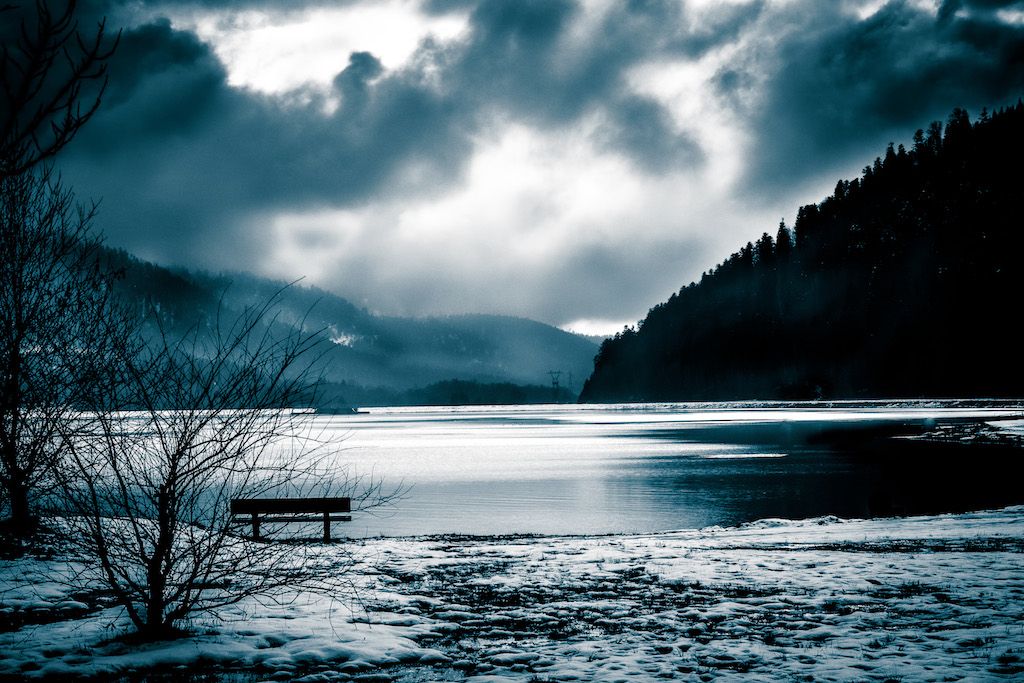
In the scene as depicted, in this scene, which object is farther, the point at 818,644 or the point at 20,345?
the point at 20,345

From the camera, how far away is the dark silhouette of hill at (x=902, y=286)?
429ft

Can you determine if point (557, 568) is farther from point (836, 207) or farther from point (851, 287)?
point (836, 207)

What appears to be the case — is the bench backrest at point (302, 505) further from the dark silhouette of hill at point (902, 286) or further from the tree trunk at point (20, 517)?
the dark silhouette of hill at point (902, 286)

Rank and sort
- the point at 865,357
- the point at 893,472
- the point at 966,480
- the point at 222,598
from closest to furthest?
the point at 222,598, the point at 966,480, the point at 893,472, the point at 865,357

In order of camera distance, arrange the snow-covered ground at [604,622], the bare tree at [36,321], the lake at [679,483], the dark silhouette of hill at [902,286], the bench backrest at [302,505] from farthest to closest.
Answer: the dark silhouette of hill at [902,286]
the lake at [679,483]
the bench backrest at [302,505]
the bare tree at [36,321]
the snow-covered ground at [604,622]

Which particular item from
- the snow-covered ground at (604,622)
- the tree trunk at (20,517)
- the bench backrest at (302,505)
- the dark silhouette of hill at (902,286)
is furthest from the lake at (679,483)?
the dark silhouette of hill at (902,286)

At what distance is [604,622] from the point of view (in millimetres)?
9203

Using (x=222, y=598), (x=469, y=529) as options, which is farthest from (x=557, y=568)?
(x=469, y=529)

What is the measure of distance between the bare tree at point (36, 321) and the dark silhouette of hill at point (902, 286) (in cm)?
13458

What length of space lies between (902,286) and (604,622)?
533ft

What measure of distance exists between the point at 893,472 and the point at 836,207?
552ft

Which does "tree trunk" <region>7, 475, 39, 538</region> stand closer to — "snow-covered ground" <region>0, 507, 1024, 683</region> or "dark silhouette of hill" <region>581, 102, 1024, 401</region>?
"snow-covered ground" <region>0, 507, 1024, 683</region>

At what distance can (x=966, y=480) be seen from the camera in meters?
28.6

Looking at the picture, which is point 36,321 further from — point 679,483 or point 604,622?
point 679,483
